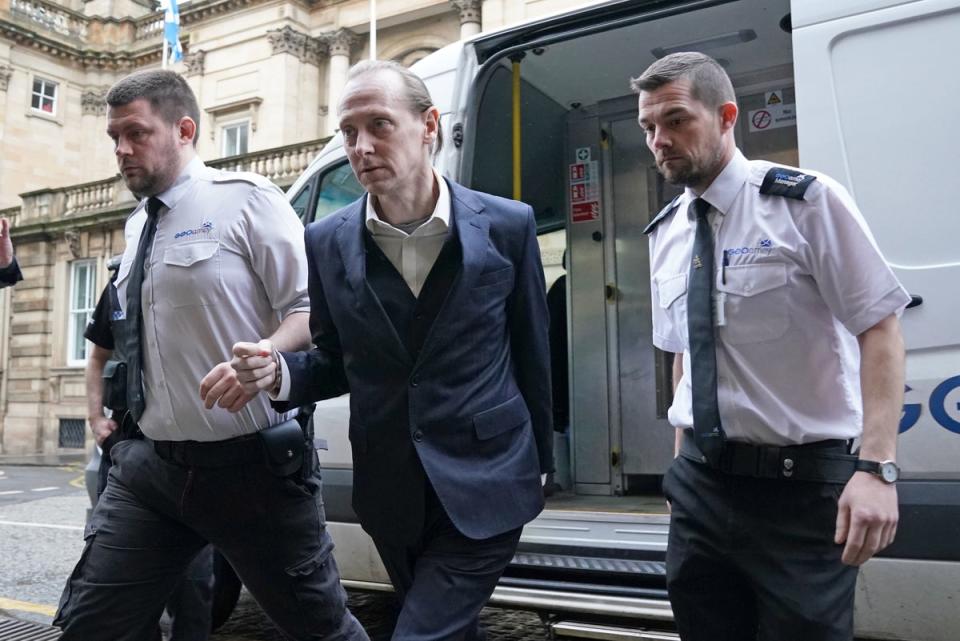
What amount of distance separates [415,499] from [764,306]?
3.02ft

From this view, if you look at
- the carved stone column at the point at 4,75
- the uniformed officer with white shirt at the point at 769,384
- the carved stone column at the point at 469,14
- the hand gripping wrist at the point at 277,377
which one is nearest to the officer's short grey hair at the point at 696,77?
the uniformed officer with white shirt at the point at 769,384

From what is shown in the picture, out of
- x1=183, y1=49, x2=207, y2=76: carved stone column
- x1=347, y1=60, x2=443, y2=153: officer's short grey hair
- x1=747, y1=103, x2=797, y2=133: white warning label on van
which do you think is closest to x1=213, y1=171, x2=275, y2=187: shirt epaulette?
x1=347, y1=60, x2=443, y2=153: officer's short grey hair

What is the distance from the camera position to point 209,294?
97.6 inches

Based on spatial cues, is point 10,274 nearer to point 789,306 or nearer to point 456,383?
point 456,383

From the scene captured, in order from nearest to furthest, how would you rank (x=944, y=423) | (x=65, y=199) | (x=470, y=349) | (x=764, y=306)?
(x=764, y=306)
(x=470, y=349)
(x=944, y=423)
(x=65, y=199)

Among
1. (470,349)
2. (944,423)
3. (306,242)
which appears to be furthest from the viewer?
(944,423)

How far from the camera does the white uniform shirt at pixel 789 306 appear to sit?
6.12 ft

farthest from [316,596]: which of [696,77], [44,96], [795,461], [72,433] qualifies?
[44,96]

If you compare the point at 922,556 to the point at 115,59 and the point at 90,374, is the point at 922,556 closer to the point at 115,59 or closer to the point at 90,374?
the point at 90,374

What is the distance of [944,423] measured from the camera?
2834 millimetres

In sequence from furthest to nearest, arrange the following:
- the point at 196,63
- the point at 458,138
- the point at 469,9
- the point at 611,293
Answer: the point at 196,63, the point at 469,9, the point at 611,293, the point at 458,138

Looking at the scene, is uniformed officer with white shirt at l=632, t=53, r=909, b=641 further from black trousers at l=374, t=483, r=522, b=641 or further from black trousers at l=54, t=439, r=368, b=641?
black trousers at l=54, t=439, r=368, b=641

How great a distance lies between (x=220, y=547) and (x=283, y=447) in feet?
1.14

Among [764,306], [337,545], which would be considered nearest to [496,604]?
[337,545]
